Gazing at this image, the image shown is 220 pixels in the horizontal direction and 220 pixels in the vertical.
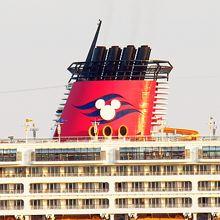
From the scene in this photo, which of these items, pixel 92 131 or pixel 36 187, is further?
pixel 92 131

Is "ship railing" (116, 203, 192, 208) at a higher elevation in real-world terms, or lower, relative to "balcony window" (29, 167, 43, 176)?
lower

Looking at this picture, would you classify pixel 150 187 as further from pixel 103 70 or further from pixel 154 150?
pixel 103 70

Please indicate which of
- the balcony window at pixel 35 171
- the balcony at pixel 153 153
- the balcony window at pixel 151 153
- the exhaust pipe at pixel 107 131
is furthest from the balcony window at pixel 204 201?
the balcony window at pixel 35 171

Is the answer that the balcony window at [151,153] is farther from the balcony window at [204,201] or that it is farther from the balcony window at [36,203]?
the balcony window at [36,203]

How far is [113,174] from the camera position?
398 feet

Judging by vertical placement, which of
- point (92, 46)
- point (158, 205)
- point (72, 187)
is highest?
point (92, 46)

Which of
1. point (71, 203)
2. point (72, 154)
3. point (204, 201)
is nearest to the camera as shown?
point (204, 201)

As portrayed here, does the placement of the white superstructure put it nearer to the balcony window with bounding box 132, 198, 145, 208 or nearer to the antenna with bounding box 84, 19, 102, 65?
the balcony window with bounding box 132, 198, 145, 208

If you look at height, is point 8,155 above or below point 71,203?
above

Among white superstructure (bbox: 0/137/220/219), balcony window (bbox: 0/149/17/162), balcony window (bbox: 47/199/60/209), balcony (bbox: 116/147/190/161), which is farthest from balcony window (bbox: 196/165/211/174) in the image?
balcony window (bbox: 0/149/17/162)

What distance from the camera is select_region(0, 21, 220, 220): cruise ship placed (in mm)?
119688

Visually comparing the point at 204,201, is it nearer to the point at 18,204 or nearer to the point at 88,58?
the point at 18,204

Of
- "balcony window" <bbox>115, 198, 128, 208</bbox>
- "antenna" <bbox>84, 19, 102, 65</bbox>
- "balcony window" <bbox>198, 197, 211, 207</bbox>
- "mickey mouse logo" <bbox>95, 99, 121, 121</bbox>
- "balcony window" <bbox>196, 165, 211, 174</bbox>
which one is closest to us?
"balcony window" <bbox>198, 197, 211, 207</bbox>

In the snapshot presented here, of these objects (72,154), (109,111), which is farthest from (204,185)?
(109,111)
